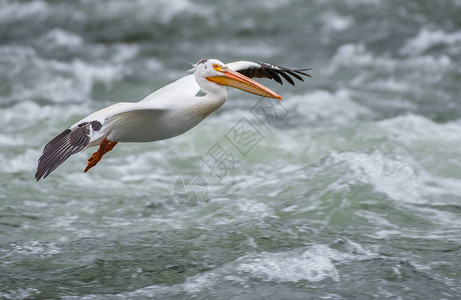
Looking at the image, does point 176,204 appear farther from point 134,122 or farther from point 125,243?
point 134,122

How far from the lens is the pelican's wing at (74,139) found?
494cm

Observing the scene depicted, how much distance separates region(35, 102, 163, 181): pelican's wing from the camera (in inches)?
194

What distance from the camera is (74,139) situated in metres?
5.08

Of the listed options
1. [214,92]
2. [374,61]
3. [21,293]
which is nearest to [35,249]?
[21,293]

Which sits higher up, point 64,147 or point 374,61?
point 374,61

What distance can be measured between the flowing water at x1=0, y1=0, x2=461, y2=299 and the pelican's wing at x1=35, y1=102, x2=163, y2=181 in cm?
110

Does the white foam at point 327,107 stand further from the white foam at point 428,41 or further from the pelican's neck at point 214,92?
the pelican's neck at point 214,92

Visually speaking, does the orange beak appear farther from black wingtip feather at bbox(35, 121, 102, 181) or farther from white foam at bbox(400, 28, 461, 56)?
white foam at bbox(400, 28, 461, 56)

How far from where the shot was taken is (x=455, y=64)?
1182 centimetres

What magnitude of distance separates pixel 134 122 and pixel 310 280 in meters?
1.80

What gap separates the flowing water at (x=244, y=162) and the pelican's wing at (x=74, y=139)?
110cm

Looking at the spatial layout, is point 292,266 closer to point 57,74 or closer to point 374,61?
point 374,61

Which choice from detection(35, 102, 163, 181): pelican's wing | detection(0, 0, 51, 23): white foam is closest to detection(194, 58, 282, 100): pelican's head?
detection(35, 102, 163, 181): pelican's wing

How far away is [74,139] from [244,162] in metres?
4.44
